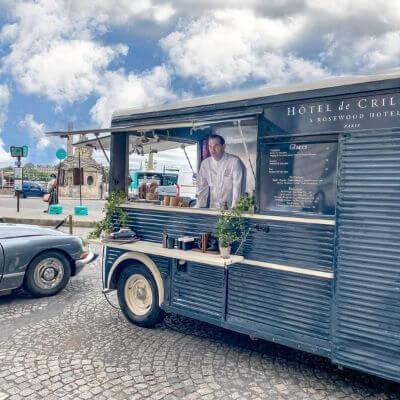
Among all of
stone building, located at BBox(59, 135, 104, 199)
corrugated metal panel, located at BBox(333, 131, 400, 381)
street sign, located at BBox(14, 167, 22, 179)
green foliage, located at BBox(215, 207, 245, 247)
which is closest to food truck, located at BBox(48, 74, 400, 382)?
corrugated metal panel, located at BBox(333, 131, 400, 381)

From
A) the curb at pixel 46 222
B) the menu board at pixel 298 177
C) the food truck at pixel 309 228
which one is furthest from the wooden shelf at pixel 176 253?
the curb at pixel 46 222

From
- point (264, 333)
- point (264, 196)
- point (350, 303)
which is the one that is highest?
point (264, 196)

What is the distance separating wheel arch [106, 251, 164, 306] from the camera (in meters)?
4.48

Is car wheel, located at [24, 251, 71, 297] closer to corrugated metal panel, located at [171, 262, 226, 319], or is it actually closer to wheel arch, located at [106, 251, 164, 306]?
wheel arch, located at [106, 251, 164, 306]

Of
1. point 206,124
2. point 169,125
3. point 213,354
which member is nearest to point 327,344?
point 213,354

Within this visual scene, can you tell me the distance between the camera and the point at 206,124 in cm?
412

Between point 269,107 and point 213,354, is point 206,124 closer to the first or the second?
point 269,107

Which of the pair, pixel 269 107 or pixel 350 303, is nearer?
pixel 350 303

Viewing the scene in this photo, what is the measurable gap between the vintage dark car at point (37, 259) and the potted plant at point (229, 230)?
310cm

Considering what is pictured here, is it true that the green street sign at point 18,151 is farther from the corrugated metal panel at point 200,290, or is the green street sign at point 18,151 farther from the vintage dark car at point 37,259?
the corrugated metal panel at point 200,290

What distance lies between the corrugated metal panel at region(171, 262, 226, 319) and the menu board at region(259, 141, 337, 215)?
0.91 metres

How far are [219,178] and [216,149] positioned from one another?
39 cm

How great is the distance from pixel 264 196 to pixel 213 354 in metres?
1.69

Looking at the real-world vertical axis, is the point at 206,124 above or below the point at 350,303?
above
